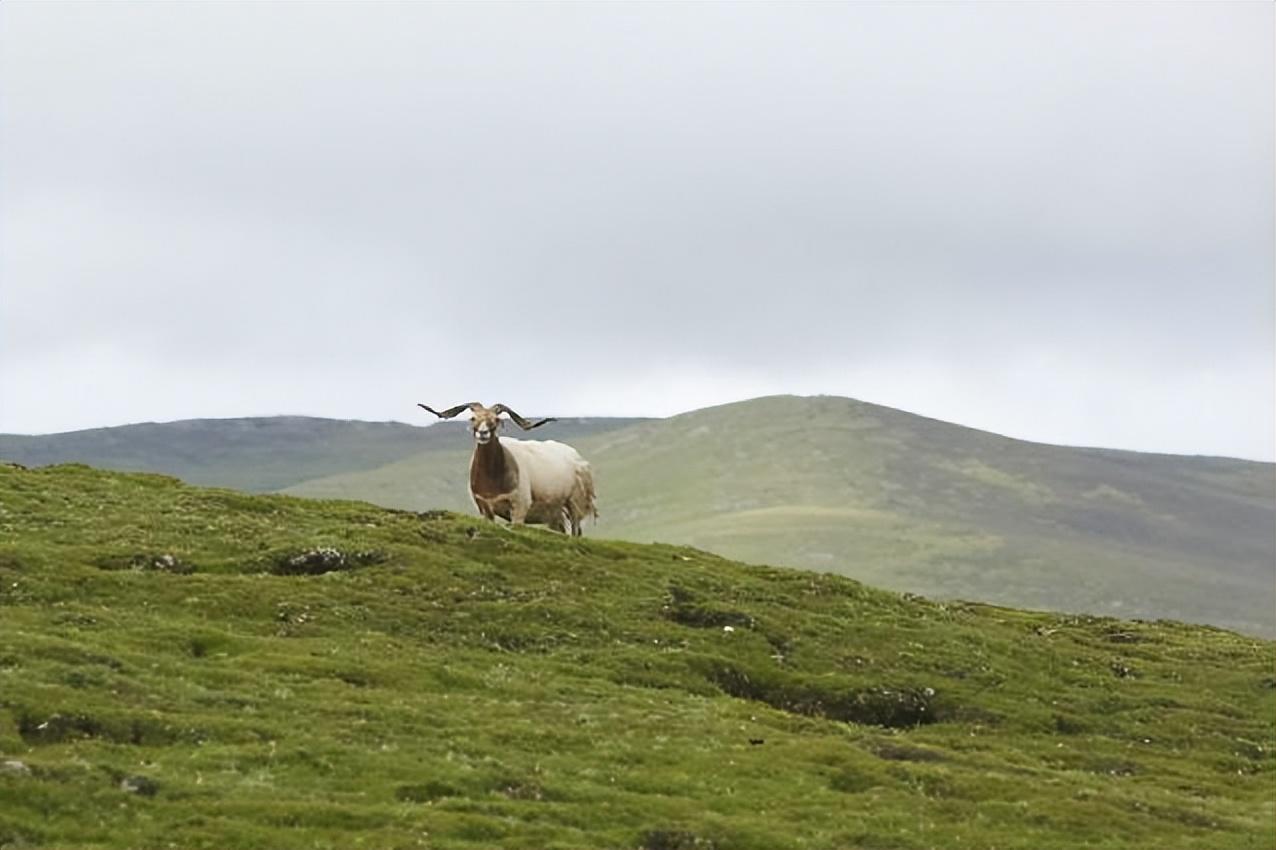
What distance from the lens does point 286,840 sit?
105ft

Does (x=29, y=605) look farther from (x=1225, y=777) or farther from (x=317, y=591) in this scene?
(x=1225, y=777)

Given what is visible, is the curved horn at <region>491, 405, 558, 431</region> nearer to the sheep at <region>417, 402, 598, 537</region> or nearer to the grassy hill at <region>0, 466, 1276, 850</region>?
the sheep at <region>417, 402, 598, 537</region>

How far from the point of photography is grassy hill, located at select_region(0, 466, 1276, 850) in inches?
1393

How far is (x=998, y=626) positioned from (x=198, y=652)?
3027cm

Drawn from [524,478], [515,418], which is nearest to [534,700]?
[524,478]

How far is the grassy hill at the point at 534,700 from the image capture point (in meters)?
35.4

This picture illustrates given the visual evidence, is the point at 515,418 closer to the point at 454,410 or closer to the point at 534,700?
the point at 454,410

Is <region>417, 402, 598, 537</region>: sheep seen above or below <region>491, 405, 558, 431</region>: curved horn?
below

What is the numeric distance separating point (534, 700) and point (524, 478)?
21753 millimetres

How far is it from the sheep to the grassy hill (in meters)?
2.90

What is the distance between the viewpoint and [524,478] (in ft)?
218

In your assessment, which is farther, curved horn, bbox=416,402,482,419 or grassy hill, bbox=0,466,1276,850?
curved horn, bbox=416,402,482,419

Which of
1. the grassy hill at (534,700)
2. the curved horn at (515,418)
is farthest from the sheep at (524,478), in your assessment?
the grassy hill at (534,700)

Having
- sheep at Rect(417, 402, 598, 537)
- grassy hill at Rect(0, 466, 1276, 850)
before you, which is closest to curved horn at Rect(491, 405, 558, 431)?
sheep at Rect(417, 402, 598, 537)
